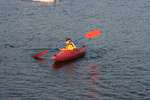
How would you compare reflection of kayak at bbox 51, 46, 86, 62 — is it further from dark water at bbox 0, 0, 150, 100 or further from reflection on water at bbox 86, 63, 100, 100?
reflection on water at bbox 86, 63, 100, 100

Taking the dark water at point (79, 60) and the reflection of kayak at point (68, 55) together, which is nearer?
the dark water at point (79, 60)

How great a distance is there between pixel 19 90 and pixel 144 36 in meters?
20.5

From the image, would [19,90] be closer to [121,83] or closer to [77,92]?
[77,92]

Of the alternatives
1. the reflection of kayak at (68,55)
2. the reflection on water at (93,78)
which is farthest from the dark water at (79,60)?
the reflection of kayak at (68,55)

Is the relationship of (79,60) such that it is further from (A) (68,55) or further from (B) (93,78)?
(B) (93,78)

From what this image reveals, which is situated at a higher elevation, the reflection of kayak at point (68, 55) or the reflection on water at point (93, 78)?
the reflection of kayak at point (68, 55)

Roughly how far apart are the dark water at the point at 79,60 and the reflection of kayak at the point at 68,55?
535mm

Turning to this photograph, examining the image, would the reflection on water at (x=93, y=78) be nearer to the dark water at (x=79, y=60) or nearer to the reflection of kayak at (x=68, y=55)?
the dark water at (x=79, y=60)

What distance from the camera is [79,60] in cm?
4038

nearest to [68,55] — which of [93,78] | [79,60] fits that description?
[79,60]

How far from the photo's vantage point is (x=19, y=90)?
32.8 m

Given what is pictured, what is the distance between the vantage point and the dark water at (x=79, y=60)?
32.9m

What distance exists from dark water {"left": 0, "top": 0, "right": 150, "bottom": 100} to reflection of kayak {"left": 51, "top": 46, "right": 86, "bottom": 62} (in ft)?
1.76

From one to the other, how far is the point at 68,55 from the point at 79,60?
50.5 inches
